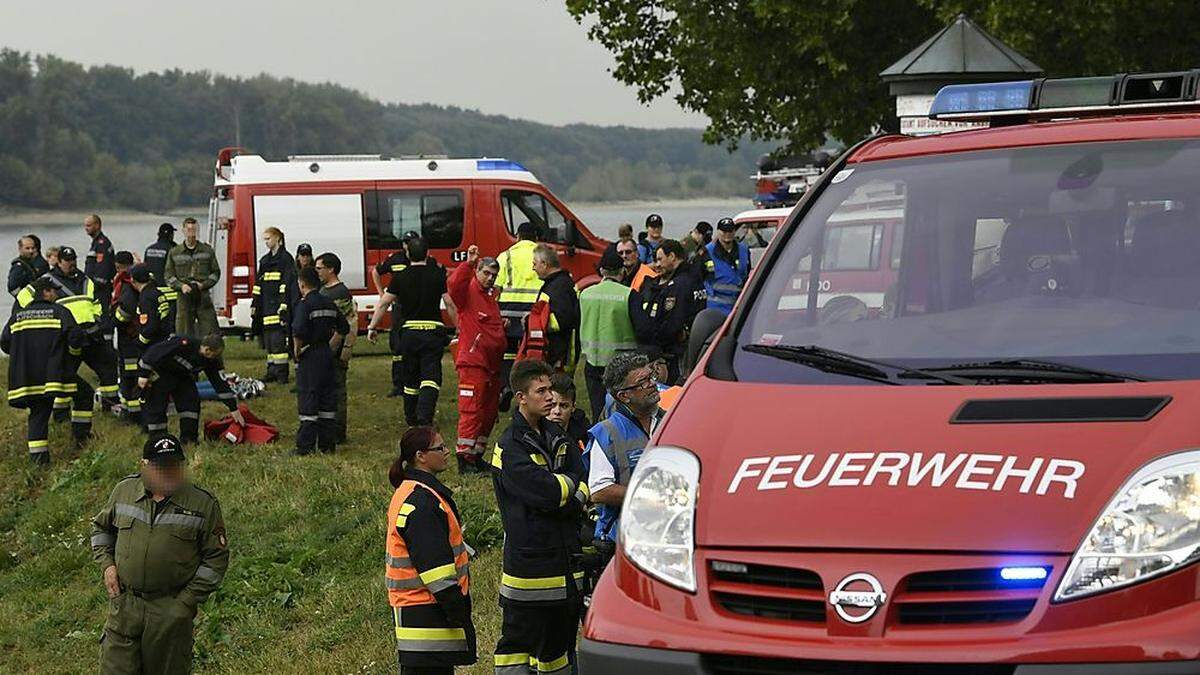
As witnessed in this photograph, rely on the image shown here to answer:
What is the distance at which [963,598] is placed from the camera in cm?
388

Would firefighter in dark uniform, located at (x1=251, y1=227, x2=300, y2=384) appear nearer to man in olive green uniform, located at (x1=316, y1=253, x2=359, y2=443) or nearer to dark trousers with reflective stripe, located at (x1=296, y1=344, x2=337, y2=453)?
man in olive green uniform, located at (x1=316, y1=253, x2=359, y2=443)

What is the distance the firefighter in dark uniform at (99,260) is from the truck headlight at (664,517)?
18.8 metres

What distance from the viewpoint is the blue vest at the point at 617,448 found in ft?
24.1

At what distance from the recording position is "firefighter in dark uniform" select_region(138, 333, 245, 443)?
1606 centimetres

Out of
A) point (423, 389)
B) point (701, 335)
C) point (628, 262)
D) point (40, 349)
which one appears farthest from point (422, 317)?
point (701, 335)

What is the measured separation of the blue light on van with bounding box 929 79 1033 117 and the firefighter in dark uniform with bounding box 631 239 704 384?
7.06 metres

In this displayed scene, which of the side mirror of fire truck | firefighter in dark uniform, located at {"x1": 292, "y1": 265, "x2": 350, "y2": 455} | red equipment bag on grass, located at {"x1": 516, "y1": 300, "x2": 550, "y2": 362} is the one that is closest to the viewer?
the side mirror of fire truck

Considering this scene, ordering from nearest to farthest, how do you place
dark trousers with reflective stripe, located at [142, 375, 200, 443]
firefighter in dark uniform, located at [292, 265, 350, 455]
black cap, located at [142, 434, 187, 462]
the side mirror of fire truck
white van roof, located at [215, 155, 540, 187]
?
the side mirror of fire truck → black cap, located at [142, 434, 187, 462] → firefighter in dark uniform, located at [292, 265, 350, 455] → dark trousers with reflective stripe, located at [142, 375, 200, 443] → white van roof, located at [215, 155, 540, 187]

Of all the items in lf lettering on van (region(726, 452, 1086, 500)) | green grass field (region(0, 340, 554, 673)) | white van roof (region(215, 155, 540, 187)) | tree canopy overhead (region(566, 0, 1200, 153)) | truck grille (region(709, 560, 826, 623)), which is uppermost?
tree canopy overhead (region(566, 0, 1200, 153))

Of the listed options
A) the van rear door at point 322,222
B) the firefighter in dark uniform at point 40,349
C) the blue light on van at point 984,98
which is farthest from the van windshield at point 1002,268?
the van rear door at point 322,222

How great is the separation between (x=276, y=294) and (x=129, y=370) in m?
2.05

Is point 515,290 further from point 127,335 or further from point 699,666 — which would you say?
point 699,666

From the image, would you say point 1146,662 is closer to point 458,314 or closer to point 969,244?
point 969,244

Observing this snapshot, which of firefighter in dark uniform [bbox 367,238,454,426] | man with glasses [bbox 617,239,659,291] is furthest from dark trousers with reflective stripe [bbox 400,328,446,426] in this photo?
man with glasses [bbox 617,239,659,291]
